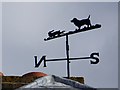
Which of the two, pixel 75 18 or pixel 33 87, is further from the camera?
pixel 75 18

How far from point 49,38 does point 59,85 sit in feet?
35.7

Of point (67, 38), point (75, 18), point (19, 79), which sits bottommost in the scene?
point (19, 79)

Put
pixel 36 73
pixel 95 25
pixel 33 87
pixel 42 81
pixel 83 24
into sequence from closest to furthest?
pixel 33 87
pixel 42 81
pixel 95 25
pixel 83 24
pixel 36 73

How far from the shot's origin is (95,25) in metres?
15.3

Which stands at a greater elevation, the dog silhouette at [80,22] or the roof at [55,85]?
the dog silhouette at [80,22]

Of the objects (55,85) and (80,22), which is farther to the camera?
(80,22)

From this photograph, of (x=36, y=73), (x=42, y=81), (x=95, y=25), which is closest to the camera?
(x=42, y=81)

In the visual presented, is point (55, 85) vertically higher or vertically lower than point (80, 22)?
lower

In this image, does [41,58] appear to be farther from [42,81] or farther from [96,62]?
[42,81]

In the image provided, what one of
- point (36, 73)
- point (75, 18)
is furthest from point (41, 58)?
point (75, 18)

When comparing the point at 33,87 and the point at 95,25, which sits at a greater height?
the point at 95,25

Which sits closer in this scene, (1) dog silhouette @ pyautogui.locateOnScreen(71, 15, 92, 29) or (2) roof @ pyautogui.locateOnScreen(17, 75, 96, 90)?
→ (2) roof @ pyautogui.locateOnScreen(17, 75, 96, 90)

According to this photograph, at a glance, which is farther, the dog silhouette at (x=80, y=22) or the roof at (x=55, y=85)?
the dog silhouette at (x=80, y=22)

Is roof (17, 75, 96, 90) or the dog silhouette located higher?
the dog silhouette
